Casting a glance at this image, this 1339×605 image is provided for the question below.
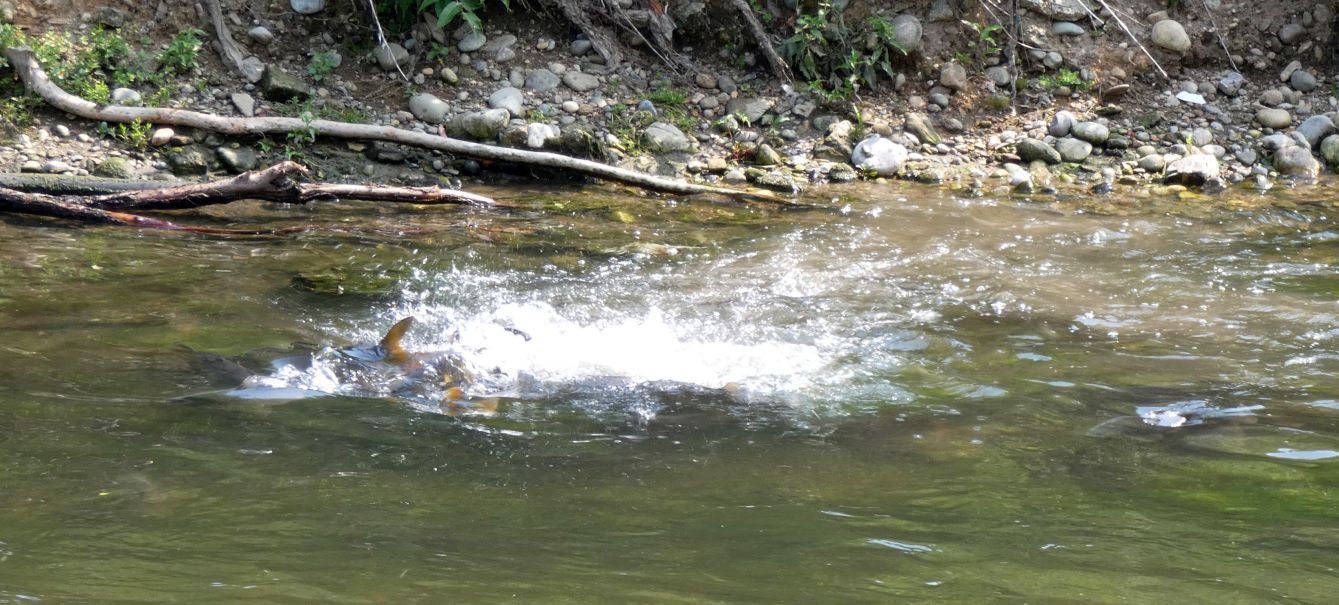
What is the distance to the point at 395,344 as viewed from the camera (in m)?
3.91

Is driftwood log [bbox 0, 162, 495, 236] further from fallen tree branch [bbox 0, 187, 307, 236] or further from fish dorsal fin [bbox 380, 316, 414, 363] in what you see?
fish dorsal fin [bbox 380, 316, 414, 363]

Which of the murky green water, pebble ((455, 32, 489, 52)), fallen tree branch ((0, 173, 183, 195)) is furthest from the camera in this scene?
pebble ((455, 32, 489, 52))

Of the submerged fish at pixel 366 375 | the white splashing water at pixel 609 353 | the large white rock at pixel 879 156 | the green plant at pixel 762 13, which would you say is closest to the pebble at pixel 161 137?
the white splashing water at pixel 609 353

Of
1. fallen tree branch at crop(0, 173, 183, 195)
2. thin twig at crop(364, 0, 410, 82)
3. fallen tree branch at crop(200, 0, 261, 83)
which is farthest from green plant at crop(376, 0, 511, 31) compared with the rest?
fallen tree branch at crop(0, 173, 183, 195)

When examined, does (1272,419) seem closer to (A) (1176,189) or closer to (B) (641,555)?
(B) (641,555)

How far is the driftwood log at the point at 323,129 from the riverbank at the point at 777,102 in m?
0.13

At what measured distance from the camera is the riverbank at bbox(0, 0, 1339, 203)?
7195 mm

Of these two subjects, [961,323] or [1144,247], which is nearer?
[961,323]

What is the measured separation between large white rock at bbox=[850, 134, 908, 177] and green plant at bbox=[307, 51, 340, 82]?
12.1 feet

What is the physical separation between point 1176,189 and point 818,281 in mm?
3427

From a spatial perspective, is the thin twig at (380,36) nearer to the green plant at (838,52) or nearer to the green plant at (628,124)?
the green plant at (628,124)

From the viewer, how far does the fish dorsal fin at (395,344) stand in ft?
12.7

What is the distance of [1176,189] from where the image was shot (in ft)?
23.9

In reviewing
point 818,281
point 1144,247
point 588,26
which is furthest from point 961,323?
point 588,26
